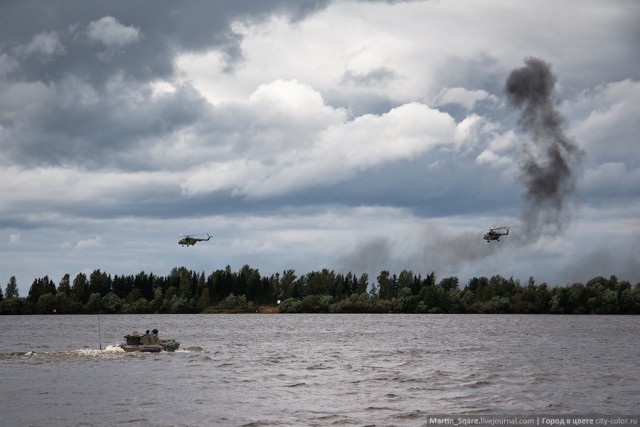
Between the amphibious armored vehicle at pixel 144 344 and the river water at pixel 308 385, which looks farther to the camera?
the amphibious armored vehicle at pixel 144 344

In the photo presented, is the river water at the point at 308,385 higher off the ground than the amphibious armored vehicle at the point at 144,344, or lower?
lower

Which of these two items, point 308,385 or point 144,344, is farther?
point 144,344

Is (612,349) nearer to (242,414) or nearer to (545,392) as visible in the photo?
(545,392)

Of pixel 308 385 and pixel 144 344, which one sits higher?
pixel 144 344

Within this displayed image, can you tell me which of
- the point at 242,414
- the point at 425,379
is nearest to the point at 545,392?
the point at 425,379

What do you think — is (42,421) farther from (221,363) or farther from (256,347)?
(256,347)

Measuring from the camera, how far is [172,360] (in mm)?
82375

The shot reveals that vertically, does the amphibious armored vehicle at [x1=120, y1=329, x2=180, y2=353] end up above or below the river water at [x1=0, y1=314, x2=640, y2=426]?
above

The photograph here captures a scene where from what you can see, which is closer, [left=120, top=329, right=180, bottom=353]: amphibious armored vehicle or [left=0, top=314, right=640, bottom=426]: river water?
[left=0, top=314, right=640, bottom=426]: river water

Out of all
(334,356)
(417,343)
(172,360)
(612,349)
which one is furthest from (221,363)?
(612,349)

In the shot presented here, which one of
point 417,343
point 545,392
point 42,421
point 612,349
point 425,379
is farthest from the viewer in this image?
point 417,343

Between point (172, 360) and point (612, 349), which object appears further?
point (612, 349)

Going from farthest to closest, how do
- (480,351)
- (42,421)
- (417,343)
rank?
(417,343) < (480,351) < (42,421)

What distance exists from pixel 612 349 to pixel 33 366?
7648cm
